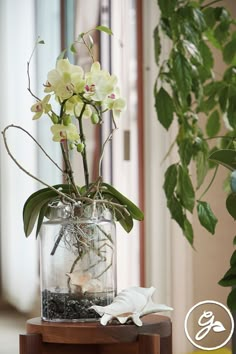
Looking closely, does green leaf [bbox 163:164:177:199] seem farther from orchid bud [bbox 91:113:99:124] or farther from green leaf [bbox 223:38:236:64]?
orchid bud [bbox 91:113:99:124]

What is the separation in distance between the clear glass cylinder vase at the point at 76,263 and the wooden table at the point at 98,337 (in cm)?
4

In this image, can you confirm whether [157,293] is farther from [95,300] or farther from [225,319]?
[95,300]

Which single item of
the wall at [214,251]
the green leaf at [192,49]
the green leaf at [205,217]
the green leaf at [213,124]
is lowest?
the wall at [214,251]

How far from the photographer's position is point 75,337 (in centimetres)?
127

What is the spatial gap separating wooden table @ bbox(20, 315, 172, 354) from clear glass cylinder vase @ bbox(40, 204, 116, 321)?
0.12ft

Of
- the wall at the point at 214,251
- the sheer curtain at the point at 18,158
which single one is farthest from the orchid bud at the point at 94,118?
the wall at the point at 214,251

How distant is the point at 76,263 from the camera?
1361mm

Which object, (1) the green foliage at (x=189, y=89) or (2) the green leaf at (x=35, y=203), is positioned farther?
(1) the green foliage at (x=189, y=89)

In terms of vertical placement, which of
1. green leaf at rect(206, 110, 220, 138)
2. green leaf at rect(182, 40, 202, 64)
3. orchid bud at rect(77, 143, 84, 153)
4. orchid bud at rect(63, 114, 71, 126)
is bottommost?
orchid bud at rect(77, 143, 84, 153)

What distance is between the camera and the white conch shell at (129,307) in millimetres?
1291

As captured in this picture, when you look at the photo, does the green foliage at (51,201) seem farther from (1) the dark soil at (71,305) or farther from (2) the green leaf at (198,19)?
(2) the green leaf at (198,19)

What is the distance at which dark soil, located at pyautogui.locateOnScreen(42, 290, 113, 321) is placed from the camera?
1.34 metres

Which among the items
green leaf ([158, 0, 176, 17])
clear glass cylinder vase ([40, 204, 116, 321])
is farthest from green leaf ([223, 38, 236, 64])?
clear glass cylinder vase ([40, 204, 116, 321])

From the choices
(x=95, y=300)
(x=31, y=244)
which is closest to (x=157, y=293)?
(x=31, y=244)
